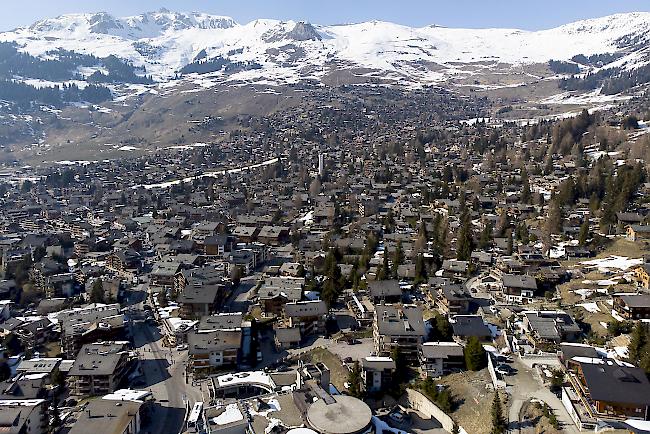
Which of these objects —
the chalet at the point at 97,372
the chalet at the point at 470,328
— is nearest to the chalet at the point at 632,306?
the chalet at the point at 470,328

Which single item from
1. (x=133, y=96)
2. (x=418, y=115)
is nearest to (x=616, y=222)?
(x=418, y=115)

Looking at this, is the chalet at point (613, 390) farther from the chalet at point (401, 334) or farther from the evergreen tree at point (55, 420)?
the evergreen tree at point (55, 420)

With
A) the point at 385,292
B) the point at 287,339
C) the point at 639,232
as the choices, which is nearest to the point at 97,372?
the point at 287,339

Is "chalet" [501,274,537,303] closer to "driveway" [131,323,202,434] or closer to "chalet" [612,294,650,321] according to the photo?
"chalet" [612,294,650,321]

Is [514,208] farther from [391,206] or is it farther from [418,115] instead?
[418,115]

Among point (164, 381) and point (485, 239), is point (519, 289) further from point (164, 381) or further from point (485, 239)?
point (164, 381)

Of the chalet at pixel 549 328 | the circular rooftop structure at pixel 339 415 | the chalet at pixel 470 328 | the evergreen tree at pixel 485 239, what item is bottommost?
the circular rooftop structure at pixel 339 415

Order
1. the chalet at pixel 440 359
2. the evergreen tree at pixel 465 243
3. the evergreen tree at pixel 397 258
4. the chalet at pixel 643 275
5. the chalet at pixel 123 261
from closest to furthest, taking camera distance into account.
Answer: the chalet at pixel 440 359 < the chalet at pixel 643 275 < the evergreen tree at pixel 397 258 < the evergreen tree at pixel 465 243 < the chalet at pixel 123 261
